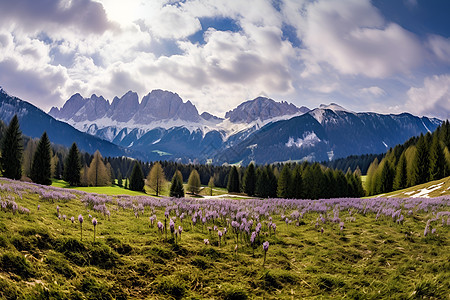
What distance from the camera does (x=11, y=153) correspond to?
71000 mm

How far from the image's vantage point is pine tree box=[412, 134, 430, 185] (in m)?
82.4

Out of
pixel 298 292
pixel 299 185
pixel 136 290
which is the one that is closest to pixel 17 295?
pixel 136 290

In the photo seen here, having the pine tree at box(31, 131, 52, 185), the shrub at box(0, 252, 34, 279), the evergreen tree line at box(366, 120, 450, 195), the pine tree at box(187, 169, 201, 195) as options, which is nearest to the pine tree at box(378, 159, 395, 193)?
the evergreen tree line at box(366, 120, 450, 195)

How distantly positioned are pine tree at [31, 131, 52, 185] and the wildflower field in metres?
75.6

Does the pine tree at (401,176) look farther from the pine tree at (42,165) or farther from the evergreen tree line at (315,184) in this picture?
the pine tree at (42,165)

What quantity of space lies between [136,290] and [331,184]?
300 feet

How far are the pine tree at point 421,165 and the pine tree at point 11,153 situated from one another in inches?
4417

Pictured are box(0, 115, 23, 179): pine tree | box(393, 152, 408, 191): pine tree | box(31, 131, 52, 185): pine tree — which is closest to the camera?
box(0, 115, 23, 179): pine tree

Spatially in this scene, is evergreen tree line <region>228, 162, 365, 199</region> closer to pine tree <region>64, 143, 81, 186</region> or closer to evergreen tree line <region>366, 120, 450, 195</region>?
evergreen tree line <region>366, 120, 450, 195</region>

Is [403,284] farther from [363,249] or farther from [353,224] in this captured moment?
[353,224]

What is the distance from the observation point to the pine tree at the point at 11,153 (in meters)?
70.2

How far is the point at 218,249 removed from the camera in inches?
355

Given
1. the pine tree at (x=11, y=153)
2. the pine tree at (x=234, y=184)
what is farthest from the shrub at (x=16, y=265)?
the pine tree at (x=234, y=184)

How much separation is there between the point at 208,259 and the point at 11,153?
273 ft
